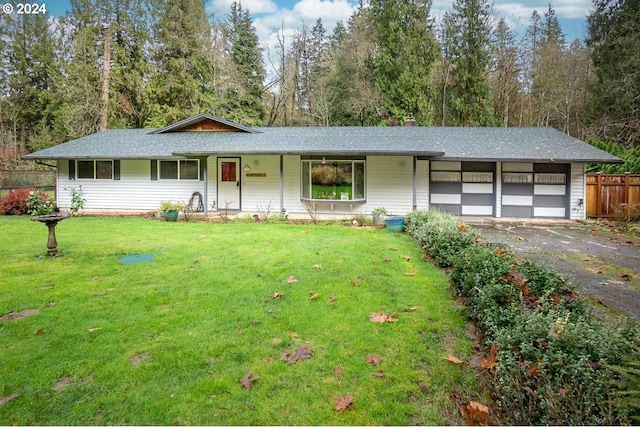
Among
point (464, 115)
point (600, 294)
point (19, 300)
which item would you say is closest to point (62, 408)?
point (19, 300)

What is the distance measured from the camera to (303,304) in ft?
14.7

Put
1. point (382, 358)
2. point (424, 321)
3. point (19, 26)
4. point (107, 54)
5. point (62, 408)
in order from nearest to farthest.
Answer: point (62, 408) < point (382, 358) < point (424, 321) < point (107, 54) < point (19, 26)

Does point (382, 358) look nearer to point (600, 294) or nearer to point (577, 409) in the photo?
point (577, 409)

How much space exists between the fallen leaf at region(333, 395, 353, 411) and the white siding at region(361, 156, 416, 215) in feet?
35.6

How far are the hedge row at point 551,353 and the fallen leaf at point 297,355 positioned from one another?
4.98ft

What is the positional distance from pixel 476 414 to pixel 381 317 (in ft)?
5.66

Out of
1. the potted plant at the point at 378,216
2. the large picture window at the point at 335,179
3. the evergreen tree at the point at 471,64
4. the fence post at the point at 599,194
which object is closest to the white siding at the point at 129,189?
the large picture window at the point at 335,179

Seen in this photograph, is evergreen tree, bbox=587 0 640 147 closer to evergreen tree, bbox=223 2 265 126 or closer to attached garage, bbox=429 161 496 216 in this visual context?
attached garage, bbox=429 161 496 216

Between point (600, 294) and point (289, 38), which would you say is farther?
point (289, 38)

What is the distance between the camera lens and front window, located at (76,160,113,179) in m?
14.6

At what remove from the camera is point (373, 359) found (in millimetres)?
3186

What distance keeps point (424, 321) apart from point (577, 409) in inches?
77.7

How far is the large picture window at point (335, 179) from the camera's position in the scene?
13062mm

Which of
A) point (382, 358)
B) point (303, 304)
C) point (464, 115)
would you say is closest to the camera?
point (382, 358)
